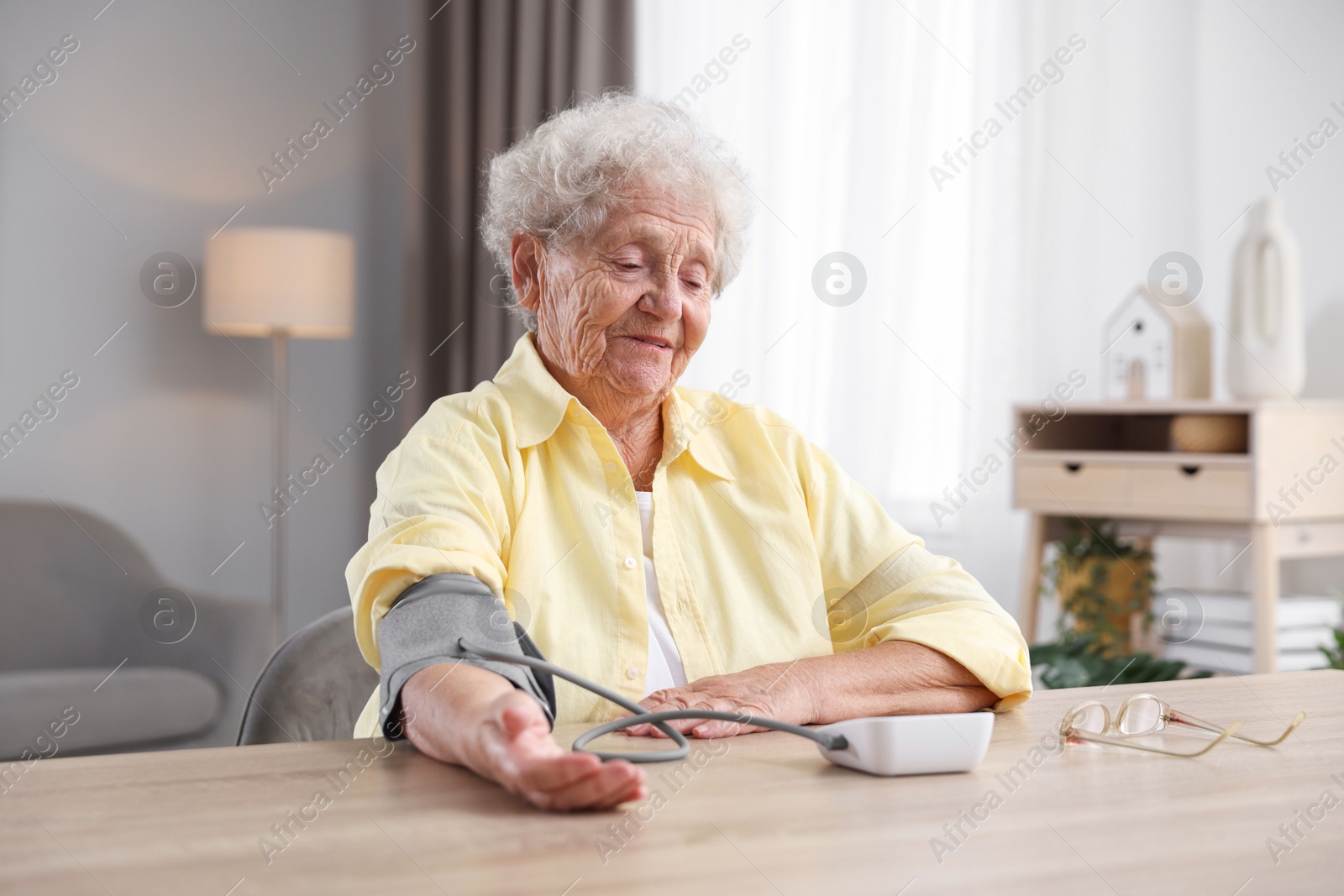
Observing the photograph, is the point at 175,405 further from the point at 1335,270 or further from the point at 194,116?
the point at 1335,270

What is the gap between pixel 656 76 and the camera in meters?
3.29

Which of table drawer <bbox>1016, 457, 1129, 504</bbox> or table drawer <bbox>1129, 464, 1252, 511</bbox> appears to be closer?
table drawer <bbox>1129, 464, 1252, 511</bbox>

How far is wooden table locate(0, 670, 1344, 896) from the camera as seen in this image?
0.52m

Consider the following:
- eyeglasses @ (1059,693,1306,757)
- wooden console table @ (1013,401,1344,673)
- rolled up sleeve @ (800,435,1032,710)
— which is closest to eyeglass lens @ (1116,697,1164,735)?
eyeglasses @ (1059,693,1306,757)

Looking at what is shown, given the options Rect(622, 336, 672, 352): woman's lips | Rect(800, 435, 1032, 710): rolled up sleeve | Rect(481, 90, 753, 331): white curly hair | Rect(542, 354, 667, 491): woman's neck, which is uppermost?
Rect(481, 90, 753, 331): white curly hair

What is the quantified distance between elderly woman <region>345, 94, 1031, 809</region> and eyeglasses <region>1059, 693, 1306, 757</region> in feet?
0.49

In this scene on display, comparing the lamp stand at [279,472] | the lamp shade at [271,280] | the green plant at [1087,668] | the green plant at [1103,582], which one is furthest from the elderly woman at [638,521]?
the green plant at [1103,582]

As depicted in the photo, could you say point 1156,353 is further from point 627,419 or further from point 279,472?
point 279,472

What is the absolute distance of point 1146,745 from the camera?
0.82 meters

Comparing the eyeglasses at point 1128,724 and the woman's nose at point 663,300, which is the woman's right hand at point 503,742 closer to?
the eyeglasses at point 1128,724

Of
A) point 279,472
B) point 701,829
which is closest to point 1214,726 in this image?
point 701,829

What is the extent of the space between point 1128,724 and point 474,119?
8.54ft

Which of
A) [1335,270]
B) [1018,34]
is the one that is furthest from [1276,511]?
[1018,34]

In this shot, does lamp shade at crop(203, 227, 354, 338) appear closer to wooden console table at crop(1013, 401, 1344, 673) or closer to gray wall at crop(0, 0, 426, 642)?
gray wall at crop(0, 0, 426, 642)
